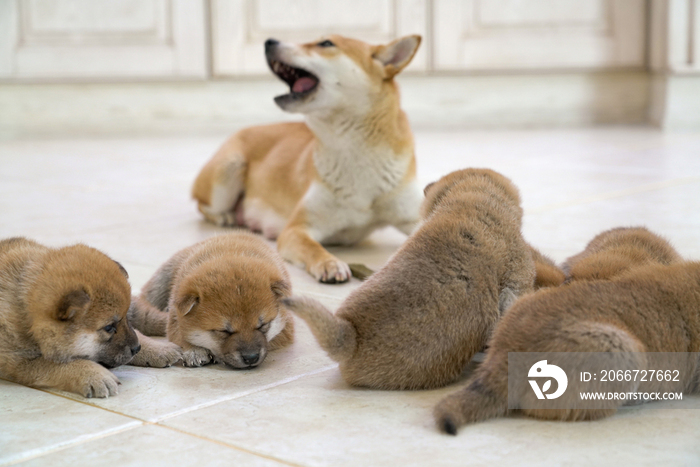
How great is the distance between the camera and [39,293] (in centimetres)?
174

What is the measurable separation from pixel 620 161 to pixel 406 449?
4.21 m

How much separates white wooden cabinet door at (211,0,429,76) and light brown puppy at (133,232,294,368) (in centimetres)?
543

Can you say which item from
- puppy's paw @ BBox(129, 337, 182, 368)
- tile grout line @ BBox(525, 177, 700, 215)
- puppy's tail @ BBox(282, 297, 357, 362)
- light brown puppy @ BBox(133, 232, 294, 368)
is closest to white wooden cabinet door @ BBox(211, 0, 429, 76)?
tile grout line @ BBox(525, 177, 700, 215)

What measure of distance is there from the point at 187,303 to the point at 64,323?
28 cm

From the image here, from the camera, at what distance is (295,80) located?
3.49 m

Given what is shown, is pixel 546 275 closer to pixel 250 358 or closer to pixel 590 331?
pixel 590 331

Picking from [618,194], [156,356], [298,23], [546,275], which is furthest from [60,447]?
[298,23]

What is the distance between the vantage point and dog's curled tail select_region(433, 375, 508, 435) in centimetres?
145

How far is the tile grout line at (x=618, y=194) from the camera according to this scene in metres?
3.86

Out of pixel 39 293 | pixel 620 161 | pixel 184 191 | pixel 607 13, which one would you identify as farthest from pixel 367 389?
pixel 607 13

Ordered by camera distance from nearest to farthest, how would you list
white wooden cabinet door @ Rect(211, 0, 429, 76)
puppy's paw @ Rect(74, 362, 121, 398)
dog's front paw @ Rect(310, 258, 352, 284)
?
puppy's paw @ Rect(74, 362, 121, 398) → dog's front paw @ Rect(310, 258, 352, 284) → white wooden cabinet door @ Rect(211, 0, 429, 76)

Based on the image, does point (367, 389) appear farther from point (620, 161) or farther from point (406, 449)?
point (620, 161)

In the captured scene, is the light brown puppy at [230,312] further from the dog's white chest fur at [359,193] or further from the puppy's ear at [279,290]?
the dog's white chest fur at [359,193]

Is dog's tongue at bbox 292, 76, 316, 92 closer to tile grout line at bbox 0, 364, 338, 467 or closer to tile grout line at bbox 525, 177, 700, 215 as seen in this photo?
tile grout line at bbox 525, 177, 700, 215
